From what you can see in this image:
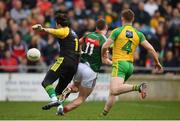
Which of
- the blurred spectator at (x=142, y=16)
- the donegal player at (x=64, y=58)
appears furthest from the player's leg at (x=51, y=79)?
the blurred spectator at (x=142, y=16)

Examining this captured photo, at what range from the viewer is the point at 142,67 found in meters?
26.2

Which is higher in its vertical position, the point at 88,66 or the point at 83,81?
the point at 88,66

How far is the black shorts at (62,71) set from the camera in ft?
52.4

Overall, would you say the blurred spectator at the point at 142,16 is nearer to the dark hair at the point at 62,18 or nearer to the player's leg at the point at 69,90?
the player's leg at the point at 69,90

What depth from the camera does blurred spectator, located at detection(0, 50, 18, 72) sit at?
2500 centimetres

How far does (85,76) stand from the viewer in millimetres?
16672

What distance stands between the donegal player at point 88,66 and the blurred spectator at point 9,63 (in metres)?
8.22

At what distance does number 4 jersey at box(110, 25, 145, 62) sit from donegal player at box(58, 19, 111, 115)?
0.77 m

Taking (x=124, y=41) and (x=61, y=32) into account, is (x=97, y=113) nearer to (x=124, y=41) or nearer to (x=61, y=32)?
(x=124, y=41)

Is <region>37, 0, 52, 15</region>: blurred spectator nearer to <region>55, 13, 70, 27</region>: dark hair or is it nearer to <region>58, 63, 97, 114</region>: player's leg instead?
<region>58, 63, 97, 114</region>: player's leg

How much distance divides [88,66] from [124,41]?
1362mm

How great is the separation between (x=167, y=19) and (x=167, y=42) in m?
1.41

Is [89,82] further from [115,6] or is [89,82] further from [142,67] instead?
[115,6]

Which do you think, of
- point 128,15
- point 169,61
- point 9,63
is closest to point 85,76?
point 128,15
